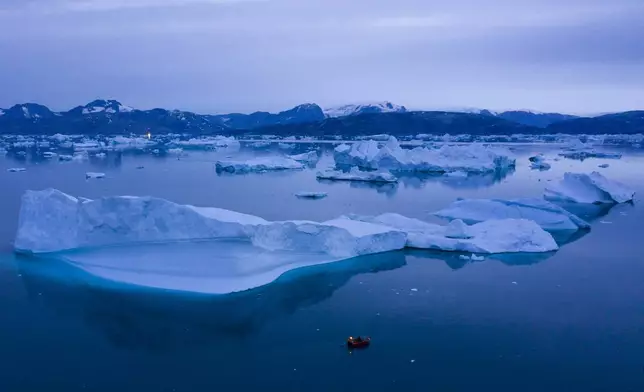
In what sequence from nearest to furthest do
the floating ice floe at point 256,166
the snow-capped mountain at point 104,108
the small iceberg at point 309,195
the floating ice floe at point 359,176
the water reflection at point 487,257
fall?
1. the water reflection at point 487,257
2. the small iceberg at point 309,195
3. the floating ice floe at point 359,176
4. the floating ice floe at point 256,166
5. the snow-capped mountain at point 104,108

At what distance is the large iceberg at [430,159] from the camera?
2467 centimetres

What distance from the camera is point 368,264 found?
28.8ft

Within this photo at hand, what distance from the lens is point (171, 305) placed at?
6.89 metres

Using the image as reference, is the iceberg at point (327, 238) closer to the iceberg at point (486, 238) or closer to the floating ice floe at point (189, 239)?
the floating ice floe at point (189, 239)

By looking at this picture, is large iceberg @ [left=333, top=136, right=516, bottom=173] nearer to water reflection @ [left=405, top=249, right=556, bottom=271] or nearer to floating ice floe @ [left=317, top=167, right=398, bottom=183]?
floating ice floe @ [left=317, top=167, right=398, bottom=183]

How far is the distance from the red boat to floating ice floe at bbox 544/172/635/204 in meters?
11.4

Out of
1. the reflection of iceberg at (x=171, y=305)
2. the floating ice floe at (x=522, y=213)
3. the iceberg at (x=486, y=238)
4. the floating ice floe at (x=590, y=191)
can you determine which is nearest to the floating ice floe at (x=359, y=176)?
the floating ice floe at (x=590, y=191)

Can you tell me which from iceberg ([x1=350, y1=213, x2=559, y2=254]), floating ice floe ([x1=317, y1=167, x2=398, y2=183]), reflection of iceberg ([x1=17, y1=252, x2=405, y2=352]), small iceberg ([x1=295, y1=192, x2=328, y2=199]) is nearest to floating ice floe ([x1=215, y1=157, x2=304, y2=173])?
floating ice floe ([x1=317, y1=167, x2=398, y2=183])

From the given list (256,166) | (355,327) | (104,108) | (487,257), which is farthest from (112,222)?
(104,108)

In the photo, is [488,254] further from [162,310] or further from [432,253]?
[162,310]

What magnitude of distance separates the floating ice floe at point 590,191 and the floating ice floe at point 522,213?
146 inches

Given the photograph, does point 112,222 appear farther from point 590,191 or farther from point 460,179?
point 460,179

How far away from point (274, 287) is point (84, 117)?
Result: 105761mm

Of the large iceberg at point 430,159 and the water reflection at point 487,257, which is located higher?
the large iceberg at point 430,159
